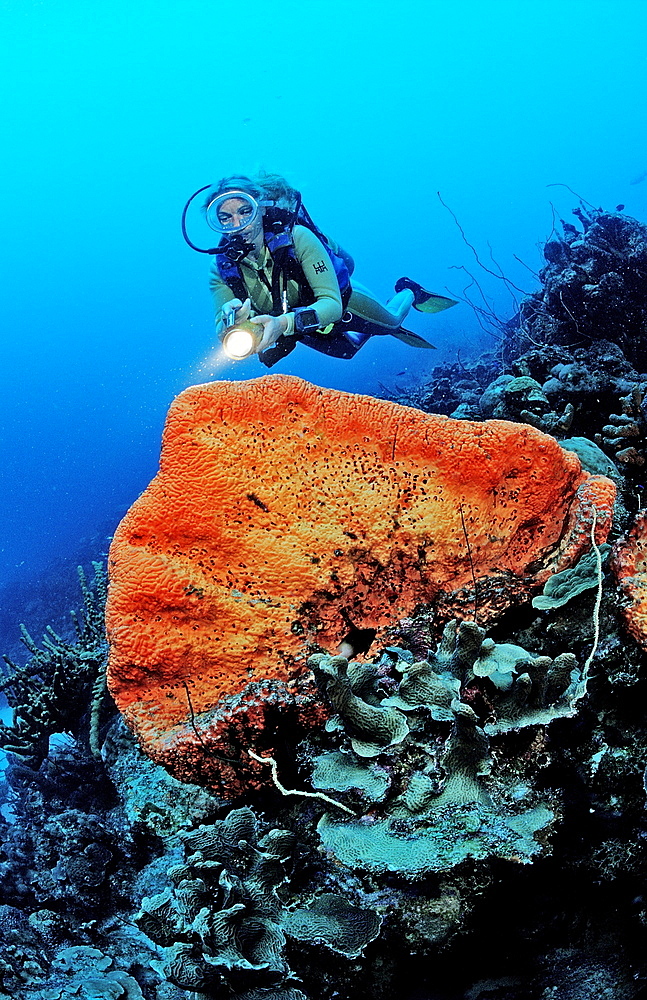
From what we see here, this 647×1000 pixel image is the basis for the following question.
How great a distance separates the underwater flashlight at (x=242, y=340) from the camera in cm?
337

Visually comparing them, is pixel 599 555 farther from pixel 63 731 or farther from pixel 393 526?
pixel 63 731

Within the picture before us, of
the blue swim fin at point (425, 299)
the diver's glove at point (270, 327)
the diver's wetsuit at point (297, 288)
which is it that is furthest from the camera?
the blue swim fin at point (425, 299)

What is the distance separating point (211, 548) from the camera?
2041 mm

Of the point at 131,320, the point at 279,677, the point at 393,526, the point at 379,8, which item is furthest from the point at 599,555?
the point at 379,8

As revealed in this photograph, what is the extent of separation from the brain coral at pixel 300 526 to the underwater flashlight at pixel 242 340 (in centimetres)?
145

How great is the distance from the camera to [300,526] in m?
2.02

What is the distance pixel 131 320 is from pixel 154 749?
9724 centimetres

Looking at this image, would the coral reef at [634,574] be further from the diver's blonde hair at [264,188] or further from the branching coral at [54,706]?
the diver's blonde hair at [264,188]

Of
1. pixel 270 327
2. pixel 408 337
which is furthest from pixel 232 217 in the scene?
pixel 408 337

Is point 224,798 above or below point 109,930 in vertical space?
above

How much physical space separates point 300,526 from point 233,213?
3.66m

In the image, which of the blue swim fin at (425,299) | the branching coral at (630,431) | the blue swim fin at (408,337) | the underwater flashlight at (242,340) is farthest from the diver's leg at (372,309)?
the branching coral at (630,431)

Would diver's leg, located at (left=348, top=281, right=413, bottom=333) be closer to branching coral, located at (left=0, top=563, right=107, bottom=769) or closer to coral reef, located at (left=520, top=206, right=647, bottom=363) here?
coral reef, located at (left=520, top=206, right=647, bottom=363)

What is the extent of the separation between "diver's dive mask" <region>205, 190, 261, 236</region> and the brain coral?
10.1ft
